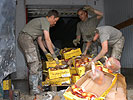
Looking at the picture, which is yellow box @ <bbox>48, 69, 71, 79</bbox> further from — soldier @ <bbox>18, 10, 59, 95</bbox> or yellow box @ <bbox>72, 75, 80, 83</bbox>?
soldier @ <bbox>18, 10, 59, 95</bbox>

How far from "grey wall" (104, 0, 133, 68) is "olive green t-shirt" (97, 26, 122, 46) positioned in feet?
7.95

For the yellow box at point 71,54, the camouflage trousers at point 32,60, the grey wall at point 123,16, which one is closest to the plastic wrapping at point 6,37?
the camouflage trousers at point 32,60

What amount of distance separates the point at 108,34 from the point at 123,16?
3518mm

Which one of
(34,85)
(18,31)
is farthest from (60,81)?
(18,31)

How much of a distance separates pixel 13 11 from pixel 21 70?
5270 millimetres

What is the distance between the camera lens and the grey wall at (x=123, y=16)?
265 inches

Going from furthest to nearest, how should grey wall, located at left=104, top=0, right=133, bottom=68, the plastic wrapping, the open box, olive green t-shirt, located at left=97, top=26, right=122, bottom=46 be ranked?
grey wall, located at left=104, top=0, right=133, bottom=68
olive green t-shirt, located at left=97, top=26, right=122, bottom=46
the open box
the plastic wrapping

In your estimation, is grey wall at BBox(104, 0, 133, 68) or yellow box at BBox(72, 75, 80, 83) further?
grey wall at BBox(104, 0, 133, 68)

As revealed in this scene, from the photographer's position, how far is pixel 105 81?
8.70 ft

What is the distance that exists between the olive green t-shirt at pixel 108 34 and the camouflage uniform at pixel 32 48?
4.01ft

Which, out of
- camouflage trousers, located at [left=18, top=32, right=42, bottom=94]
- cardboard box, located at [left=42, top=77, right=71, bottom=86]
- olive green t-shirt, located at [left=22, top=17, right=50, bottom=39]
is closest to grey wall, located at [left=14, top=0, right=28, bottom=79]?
olive green t-shirt, located at [left=22, top=17, right=50, bottom=39]

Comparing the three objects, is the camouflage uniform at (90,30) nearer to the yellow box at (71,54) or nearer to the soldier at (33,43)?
the yellow box at (71,54)

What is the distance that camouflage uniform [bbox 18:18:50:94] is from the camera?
409 centimetres

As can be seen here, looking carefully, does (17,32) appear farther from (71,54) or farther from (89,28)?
(71,54)
